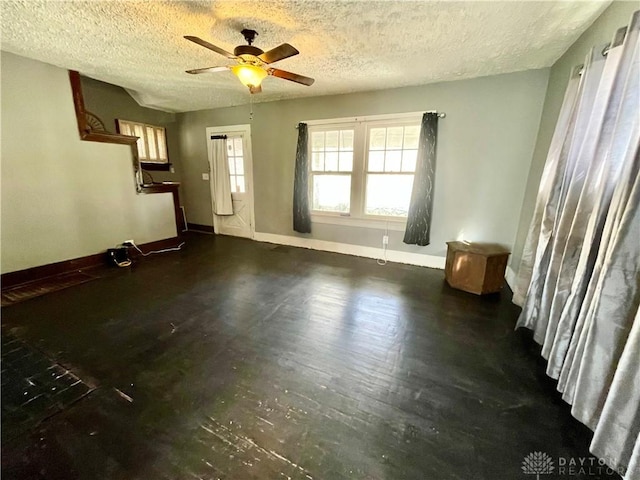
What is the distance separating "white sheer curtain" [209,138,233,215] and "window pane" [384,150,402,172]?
3.23 metres

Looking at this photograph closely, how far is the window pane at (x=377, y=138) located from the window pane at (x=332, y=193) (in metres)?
0.60

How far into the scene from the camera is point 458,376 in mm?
1783

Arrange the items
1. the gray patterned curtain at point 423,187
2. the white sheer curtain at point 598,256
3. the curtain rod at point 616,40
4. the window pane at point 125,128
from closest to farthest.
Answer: the white sheer curtain at point 598,256
the curtain rod at point 616,40
the gray patterned curtain at point 423,187
the window pane at point 125,128

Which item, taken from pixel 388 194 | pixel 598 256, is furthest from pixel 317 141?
pixel 598 256

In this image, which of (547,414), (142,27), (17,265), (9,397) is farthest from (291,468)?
(17,265)

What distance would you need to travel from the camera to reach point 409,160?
374 cm

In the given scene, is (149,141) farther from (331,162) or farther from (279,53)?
(279,53)

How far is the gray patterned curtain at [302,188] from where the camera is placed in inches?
169

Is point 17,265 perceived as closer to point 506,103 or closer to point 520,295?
point 520,295

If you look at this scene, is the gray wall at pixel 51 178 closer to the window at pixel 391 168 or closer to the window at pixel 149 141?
the window at pixel 149 141

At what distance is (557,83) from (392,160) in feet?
6.09

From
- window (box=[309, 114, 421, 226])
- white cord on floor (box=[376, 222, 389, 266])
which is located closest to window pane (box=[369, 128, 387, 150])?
window (box=[309, 114, 421, 226])

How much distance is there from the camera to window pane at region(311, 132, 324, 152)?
4281mm

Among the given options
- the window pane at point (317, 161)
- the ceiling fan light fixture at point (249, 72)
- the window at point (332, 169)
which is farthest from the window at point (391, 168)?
the ceiling fan light fixture at point (249, 72)
